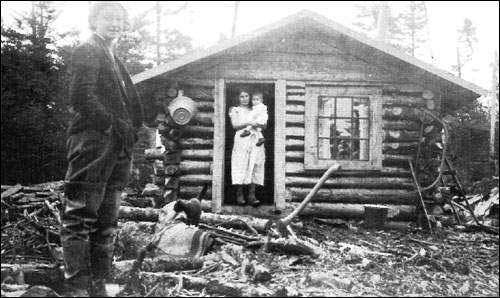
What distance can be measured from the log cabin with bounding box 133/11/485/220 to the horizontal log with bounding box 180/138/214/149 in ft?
0.06

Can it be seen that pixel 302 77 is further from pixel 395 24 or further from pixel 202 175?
pixel 395 24

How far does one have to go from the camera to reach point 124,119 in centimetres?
399

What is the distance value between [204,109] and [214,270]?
403 centimetres

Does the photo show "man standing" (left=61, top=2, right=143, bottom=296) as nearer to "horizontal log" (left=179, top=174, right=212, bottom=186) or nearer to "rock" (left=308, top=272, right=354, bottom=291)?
"rock" (left=308, top=272, right=354, bottom=291)

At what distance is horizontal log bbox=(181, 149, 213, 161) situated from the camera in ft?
28.3

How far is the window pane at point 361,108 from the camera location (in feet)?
28.6

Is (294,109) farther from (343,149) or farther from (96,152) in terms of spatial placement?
(96,152)

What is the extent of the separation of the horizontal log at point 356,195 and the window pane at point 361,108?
1.36 metres

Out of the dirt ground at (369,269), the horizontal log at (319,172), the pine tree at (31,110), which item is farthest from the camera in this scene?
the pine tree at (31,110)

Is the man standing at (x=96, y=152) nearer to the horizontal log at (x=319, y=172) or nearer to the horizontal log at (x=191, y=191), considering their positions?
the horizontal log at (x=191, y=191)

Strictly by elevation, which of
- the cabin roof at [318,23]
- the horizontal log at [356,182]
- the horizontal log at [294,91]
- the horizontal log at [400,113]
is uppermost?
the cabin roof at [318,23]

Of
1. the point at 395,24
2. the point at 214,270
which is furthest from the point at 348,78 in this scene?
the point at 395,24

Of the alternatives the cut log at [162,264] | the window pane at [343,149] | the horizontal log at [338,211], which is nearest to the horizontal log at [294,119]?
the window pane at [343,149]

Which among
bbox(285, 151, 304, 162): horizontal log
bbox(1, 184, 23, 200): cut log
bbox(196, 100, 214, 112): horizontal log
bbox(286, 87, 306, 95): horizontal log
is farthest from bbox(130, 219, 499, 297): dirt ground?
bbox(1, 184, 23, 200): cut log
